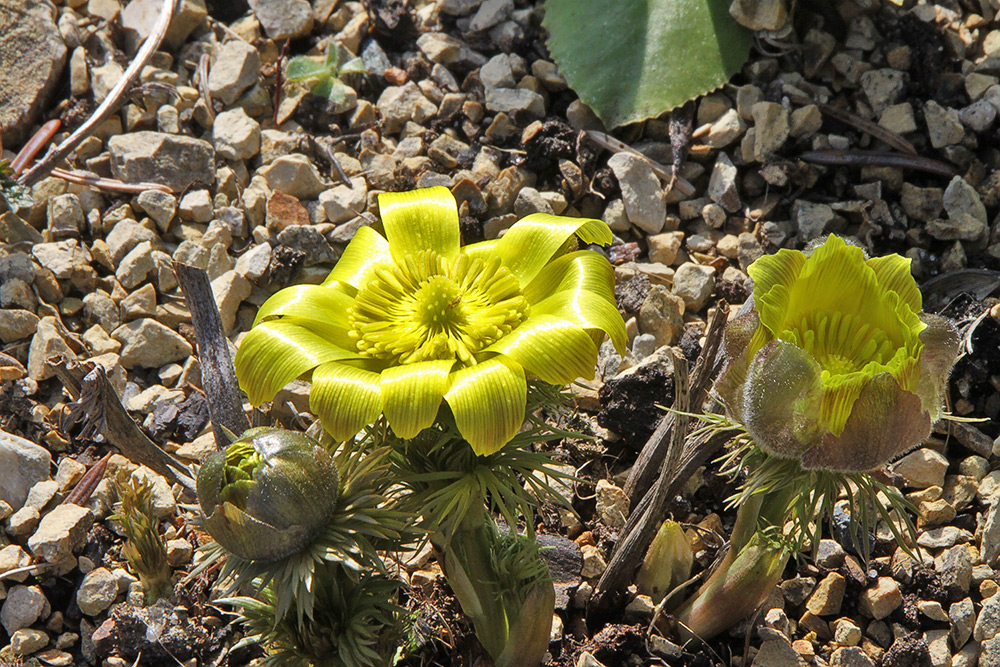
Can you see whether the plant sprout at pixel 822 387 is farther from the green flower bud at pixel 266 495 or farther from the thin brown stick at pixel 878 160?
the thin brown stick at pixel 878 160

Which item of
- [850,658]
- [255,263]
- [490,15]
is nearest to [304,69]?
[490,15]

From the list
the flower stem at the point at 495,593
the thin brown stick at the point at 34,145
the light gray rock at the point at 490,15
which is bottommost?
the flower stem at the point at 495,593

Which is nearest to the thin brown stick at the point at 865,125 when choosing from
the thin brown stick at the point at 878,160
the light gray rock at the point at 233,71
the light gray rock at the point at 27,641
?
the thin brown stick at the point at 878,160

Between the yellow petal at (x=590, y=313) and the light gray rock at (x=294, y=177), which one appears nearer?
the yellow petal at (x=590, y=313)

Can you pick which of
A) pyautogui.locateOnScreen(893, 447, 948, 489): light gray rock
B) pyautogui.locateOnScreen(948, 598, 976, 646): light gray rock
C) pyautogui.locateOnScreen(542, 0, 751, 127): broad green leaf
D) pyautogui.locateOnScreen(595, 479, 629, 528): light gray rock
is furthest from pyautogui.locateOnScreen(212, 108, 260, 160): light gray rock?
pyautogui.locateOnScreen(948, 598, 976, 646): light gray rock

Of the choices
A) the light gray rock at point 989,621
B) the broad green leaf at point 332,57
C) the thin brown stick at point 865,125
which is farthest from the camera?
the broad green leaf at point 332,57

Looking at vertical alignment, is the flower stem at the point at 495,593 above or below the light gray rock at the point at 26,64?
below

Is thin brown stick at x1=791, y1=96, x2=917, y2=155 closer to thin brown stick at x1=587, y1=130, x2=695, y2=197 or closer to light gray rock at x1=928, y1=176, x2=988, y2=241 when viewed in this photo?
light gray rock at x1=928, y1=176, x2=988, y2=241
